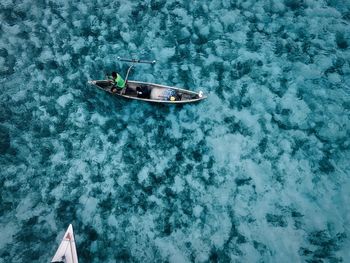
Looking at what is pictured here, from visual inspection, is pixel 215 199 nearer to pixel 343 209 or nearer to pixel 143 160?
pixel 143 160

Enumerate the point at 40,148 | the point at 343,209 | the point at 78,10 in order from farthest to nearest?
the point at 78,10
the point at 40,148
the point at 343,209

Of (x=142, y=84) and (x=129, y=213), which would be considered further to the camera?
(x=142, y=84)

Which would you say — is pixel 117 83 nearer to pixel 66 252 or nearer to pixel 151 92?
pixel 151 92

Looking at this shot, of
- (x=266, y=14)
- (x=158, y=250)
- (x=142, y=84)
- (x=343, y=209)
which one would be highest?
(x=266, y=14)

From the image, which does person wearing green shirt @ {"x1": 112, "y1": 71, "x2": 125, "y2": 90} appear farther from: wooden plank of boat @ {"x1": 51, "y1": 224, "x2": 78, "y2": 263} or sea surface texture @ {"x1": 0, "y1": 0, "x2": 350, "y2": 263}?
wooden plank of boat @ {"x1": 51, "y1": 224, "x2": 78, "y2": 263}

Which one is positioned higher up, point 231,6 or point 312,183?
point 231,6

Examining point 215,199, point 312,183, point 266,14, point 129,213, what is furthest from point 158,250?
point 266,14

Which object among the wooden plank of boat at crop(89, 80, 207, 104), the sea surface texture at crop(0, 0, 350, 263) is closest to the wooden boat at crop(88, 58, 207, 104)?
the wooden plank of boat at crop(89, 80, 207, 104)
